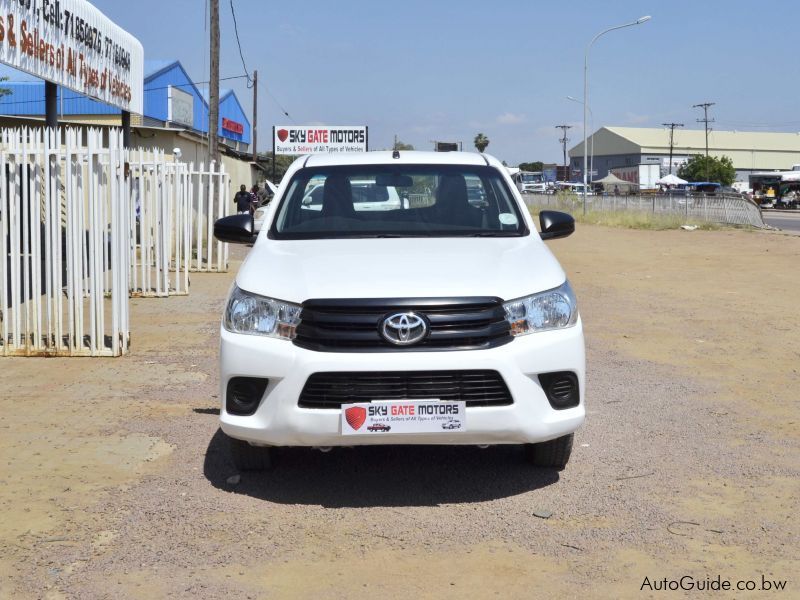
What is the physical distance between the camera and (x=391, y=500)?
16.9 ft

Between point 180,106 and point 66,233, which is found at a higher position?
point 180,106

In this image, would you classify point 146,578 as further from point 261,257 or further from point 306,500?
point 261,257

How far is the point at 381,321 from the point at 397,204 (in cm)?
171

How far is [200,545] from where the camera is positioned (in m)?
4.48

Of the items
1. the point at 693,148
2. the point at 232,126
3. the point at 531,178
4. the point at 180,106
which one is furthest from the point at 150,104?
the point at 693,148

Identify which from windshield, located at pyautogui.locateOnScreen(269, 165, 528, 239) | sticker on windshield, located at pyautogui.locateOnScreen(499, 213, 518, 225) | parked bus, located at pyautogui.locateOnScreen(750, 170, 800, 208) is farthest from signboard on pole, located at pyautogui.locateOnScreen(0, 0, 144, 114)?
parked bus, located at pyautogui.locateOnScreen(750, 170, 800, 208)

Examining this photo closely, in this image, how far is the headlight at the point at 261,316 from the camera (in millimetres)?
4891

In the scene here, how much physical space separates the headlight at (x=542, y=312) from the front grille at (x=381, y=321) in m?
0.11

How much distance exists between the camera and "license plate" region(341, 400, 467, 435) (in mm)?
4754

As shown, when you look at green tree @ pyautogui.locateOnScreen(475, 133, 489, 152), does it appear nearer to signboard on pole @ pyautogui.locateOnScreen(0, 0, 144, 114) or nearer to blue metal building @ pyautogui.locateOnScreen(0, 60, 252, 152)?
blue metal building @ pyautogui.locateOnScreen(0, 60, 252, 152)

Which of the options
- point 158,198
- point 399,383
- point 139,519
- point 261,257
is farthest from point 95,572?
point 158,198

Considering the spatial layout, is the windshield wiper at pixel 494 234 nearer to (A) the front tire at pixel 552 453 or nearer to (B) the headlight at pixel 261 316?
(A) the front tire at pixel 552 453

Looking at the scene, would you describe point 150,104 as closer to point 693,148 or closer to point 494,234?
point 494,234
